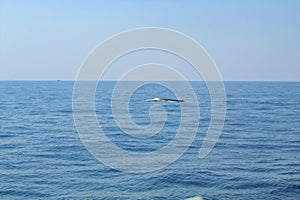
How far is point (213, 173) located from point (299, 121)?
1293 inches

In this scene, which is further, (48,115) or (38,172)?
(48,115)

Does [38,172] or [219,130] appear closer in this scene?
[38,172]

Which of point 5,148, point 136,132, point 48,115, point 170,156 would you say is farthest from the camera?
point 48,115

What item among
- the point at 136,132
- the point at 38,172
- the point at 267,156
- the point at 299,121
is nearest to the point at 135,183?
the point at 38,172

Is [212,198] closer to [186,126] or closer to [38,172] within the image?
[38,172]

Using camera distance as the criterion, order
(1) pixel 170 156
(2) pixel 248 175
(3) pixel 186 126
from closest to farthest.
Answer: (2) pixel 248 175
(1) pixel 170 156
(3) pixel 186 126

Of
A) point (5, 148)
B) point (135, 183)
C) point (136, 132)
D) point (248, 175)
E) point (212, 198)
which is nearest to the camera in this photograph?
point (212, 198)

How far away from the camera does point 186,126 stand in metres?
49.9

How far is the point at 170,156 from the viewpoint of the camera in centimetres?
3284

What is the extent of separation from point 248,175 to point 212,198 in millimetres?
5357

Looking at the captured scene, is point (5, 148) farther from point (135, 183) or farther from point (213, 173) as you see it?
point (213, 173)

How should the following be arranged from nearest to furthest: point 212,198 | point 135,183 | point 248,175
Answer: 1. point 212,198
2. point 135,183
3. point 248,175

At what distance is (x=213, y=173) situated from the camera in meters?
27.5

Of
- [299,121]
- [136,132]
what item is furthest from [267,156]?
[299,121]
